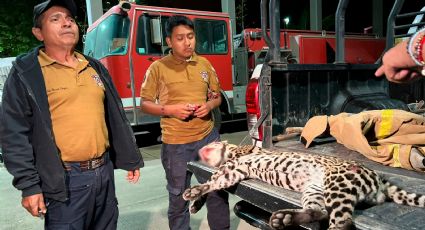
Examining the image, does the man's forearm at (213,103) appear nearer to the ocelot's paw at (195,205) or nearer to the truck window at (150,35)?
the ocelot's paw at (195,205)

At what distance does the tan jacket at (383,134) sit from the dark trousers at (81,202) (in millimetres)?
1637

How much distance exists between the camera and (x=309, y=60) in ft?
30.7

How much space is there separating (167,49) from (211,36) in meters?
1.38

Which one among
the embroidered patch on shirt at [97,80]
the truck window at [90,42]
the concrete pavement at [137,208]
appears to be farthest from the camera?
the truck window at [90,42]

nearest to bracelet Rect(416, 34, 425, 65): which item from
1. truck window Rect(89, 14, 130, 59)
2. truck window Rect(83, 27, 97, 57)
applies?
truck window Rect(89, 14, 130, 59)

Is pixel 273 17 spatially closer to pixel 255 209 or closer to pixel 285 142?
pixel 285 142

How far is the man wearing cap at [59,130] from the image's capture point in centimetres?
199

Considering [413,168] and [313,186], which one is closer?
[313,186]

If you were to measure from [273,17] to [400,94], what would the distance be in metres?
2.43

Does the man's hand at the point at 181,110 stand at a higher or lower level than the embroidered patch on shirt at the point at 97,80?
lower

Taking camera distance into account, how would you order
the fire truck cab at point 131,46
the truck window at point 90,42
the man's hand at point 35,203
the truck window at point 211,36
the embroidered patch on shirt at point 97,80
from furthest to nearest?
the truck window at point 211,36, the truck window at point 90,42, the fire truck cab at point 131,46, the embroidered patch on shirt at point 97,80, the man's hand at point 35,203

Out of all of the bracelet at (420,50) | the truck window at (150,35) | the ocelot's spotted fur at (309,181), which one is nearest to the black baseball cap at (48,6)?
the ocelot's spotted fur at (309,181)

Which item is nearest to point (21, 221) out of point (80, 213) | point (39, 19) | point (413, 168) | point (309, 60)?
point (80, 213)

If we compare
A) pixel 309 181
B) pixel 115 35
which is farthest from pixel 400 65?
pixel 115 35
